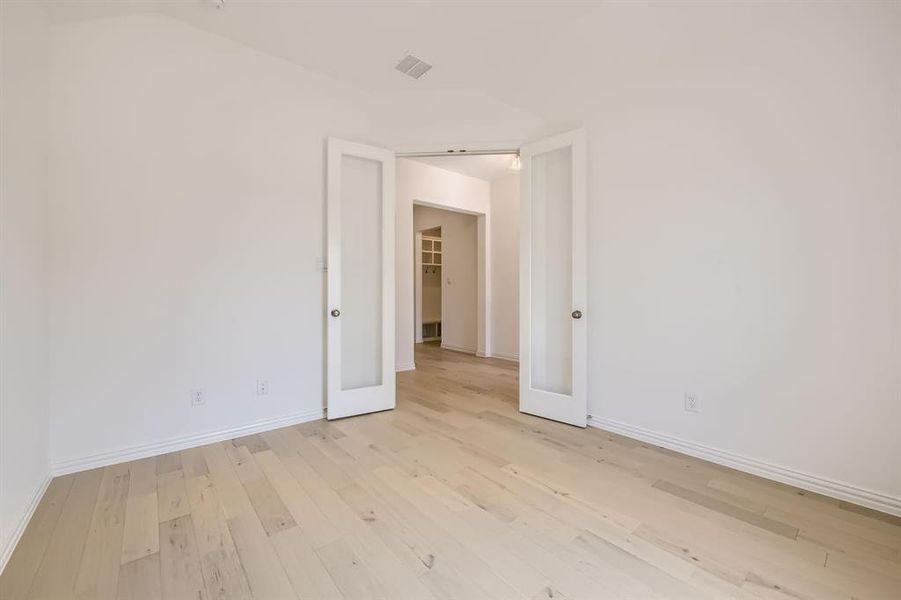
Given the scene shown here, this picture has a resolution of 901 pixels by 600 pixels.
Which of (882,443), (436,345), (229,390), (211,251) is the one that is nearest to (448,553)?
(229,390)

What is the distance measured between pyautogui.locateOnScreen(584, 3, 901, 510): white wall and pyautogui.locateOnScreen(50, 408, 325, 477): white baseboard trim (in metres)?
2.42

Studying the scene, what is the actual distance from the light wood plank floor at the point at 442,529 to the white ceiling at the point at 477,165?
12.3ft

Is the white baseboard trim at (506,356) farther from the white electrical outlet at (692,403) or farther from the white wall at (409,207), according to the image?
the white electrical outlet at (692,403)

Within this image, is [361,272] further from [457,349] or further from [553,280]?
[457,349]

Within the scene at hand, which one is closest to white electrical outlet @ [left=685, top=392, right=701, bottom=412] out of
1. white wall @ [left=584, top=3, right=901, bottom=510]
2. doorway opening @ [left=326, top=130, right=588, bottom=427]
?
white wall @ [left=584, top=3, right=901, bottom=510]

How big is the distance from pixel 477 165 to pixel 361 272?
109 inches

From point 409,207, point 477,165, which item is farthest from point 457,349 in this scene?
point 477,165

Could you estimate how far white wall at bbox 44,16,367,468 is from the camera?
219 cm

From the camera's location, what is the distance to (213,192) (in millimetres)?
2602

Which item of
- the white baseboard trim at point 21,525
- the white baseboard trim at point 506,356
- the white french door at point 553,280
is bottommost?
the white baseboard trim at point 21,525

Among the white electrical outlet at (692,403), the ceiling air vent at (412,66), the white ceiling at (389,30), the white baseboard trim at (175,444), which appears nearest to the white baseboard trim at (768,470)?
the white electrical outlet at (692,403)

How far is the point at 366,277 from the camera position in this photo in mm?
3359

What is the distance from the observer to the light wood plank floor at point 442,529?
135cm

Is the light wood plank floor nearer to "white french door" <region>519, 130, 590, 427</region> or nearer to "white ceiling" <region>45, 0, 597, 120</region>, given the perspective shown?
"white french door" <region>519, 130, 590, 427</region>
